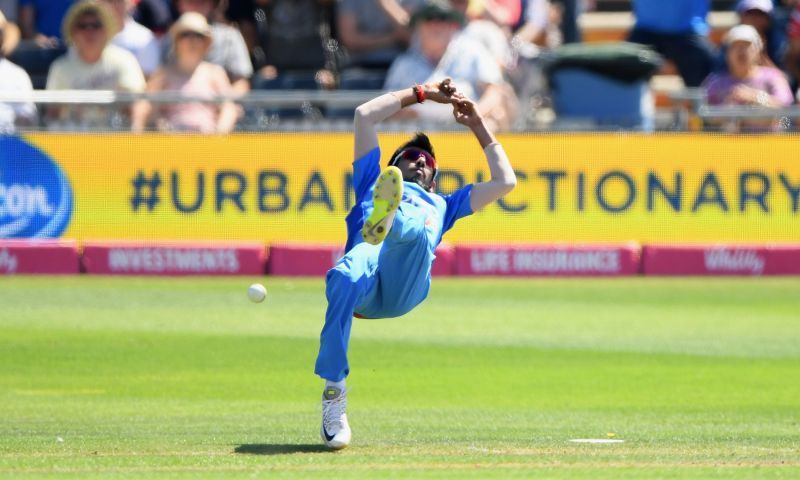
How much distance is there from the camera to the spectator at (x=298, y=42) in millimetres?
18344

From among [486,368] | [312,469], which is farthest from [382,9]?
[312,469]

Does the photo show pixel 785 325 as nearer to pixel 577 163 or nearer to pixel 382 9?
pixel 577 163

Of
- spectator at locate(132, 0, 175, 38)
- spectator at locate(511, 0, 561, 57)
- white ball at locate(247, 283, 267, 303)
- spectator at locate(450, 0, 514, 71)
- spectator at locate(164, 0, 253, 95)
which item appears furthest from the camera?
spectator at locate(132, 0, 175, 38)

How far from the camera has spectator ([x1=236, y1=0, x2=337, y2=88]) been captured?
1834 centimetres

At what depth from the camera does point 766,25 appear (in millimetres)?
18734

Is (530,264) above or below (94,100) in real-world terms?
below

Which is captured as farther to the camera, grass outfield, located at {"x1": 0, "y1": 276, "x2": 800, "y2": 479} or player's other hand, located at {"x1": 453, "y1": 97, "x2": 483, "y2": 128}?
player's other hand, located at {"x1": 453, "y1": 97, "x2": 483, "y2": 128}

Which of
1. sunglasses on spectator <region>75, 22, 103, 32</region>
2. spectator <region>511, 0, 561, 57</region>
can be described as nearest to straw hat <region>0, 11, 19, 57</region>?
sunglasses on spectator <region>75, 22, 103, 32</region>

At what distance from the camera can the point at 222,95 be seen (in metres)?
16.1

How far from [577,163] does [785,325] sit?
13.4 feet

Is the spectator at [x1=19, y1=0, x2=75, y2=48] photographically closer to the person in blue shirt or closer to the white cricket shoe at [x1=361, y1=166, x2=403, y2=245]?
the person in blue shirt

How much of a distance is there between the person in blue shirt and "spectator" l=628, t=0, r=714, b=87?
35.1 feet

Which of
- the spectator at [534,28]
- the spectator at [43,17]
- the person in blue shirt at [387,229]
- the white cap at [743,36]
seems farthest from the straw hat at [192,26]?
the person in blue shirt at [387,229]

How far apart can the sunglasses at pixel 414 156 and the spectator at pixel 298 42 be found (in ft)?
33.2
